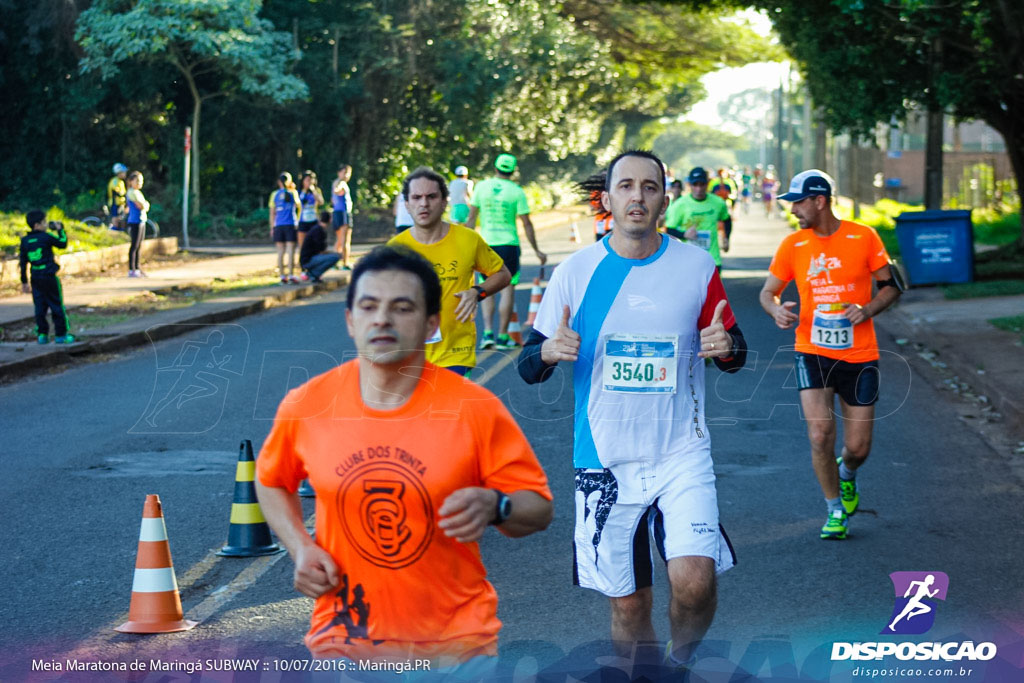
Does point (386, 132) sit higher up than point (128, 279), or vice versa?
point (386, 132)

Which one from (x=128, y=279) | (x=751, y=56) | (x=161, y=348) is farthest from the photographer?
(x=751, y=56)

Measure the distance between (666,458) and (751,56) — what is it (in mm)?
48397

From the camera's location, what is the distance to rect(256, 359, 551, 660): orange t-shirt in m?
3.36

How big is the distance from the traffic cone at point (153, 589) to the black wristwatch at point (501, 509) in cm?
278

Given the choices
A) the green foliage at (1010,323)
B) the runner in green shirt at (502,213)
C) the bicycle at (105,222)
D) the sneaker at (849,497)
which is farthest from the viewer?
the bicycle at (105,222)

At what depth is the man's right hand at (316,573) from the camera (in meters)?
3.33

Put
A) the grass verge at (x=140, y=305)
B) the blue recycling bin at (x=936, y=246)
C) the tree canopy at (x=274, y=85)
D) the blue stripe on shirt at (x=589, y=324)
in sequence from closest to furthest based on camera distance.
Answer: the blue stripe on shirt at (x=589, y=324) → the grass verge at (x=140, y=305) → the blue recycling bin at (x=936, y=246) → the tree canopy at (x=274, y=85)

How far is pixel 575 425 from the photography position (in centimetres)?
481

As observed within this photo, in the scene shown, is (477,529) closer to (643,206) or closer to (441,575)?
(441,575)

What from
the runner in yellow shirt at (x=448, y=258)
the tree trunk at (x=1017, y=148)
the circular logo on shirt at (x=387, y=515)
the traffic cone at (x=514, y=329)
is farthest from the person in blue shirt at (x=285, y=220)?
the circular logo on shirt at (x=387, y=515)

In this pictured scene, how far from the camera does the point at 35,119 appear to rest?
34406 millimetres

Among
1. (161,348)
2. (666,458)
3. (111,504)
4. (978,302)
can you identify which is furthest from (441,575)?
(978,302)

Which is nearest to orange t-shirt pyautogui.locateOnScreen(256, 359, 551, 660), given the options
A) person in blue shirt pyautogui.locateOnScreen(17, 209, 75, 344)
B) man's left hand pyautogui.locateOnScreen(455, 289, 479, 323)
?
man's left hand pyautogui.locateOnScreen(455, 289, 479, 323)

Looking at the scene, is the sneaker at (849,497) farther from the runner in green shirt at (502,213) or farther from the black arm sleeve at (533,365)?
the runner in green shirt at (502,213)
